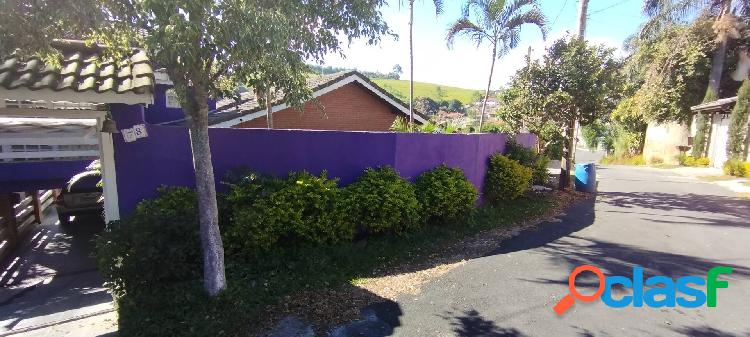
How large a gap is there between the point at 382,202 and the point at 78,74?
4.16m

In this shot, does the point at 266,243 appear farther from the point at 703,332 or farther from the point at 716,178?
the point at 716,178

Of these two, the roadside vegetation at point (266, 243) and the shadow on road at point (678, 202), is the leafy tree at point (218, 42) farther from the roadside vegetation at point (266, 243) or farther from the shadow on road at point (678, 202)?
the shadow on road at point (678, 202)

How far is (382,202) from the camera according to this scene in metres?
5.99

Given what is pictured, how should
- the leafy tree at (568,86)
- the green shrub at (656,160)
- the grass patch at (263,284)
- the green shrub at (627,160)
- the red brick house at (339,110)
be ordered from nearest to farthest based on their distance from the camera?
the grass patch at (263,284) → the leafy tree at (568,86) → the red brick house at (339,110) → the green shrub at (656,160) → the green shrub at (627,160)

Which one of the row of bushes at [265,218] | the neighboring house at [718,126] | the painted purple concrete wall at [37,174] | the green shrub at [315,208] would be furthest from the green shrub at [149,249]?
the neighboring house at [718,126]

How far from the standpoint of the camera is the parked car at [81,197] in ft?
32.3

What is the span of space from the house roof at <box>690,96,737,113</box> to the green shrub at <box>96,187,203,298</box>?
24955 millimetres

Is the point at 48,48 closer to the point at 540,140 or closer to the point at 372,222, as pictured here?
the point at 372,222

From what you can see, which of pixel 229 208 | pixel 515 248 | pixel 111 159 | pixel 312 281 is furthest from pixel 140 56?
pixel 515 248

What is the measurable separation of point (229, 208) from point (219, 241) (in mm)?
908

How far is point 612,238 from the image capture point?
6.85m

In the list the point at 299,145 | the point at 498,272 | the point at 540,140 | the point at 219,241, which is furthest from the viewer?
the point at 540,140

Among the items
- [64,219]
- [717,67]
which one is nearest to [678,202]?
[64,219]

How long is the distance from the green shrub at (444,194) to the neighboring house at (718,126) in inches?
753
